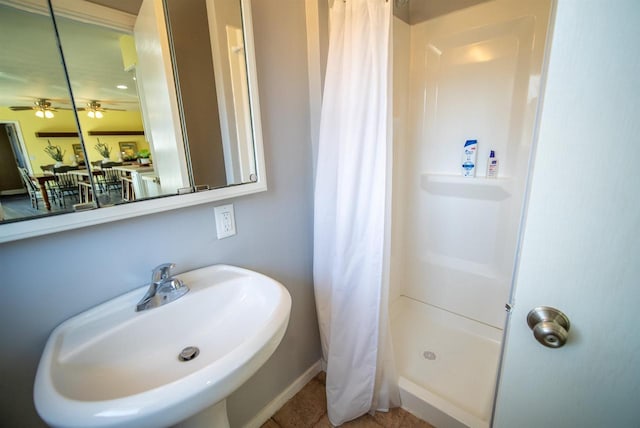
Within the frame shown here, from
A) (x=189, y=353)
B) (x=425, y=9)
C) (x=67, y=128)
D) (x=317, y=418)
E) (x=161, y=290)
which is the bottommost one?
(x=317, y=418)

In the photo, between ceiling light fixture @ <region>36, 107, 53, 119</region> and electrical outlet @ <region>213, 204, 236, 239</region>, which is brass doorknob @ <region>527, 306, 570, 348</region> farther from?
ceiling light fixture @ <region>36, 107, 53, 119</region>

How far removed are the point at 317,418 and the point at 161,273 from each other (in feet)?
3.83

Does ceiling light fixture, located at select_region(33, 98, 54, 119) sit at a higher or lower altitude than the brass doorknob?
higher

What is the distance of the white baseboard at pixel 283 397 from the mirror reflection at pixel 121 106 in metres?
1.20

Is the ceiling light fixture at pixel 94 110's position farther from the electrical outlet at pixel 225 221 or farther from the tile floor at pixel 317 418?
the tile floor at pixel 317 418

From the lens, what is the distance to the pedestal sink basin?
20.1 inches

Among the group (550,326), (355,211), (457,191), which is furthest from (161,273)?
(457,191)

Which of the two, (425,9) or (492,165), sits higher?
(425,9)

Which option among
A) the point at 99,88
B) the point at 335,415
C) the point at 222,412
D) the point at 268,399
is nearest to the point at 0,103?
the point at 99,88

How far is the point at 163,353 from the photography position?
84 cm

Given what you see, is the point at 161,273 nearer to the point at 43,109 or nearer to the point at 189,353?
the point at 189,353

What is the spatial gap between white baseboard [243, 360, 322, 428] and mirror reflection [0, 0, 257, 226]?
1196 mm

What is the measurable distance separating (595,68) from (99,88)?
3.83ft

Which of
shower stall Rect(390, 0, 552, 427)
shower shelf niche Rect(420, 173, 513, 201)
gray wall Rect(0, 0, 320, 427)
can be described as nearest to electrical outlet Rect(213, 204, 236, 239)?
gray wall Rect(0, 0, 320, 427)
